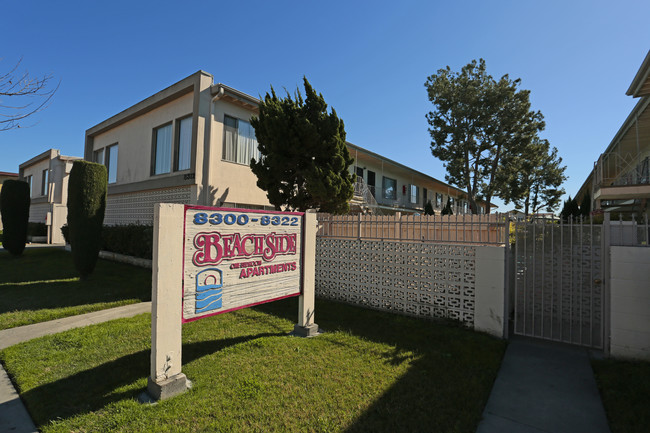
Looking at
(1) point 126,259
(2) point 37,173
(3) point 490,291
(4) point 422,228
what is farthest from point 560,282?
(2) point 37,173

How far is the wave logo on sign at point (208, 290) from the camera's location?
3.67 m

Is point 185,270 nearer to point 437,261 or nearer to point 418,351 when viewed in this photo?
point 418,351

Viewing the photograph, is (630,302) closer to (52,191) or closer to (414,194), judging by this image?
(414,194)

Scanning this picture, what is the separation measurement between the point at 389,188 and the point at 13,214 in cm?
2051

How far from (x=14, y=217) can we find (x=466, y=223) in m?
17.5

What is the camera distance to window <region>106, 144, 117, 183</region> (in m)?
15.4

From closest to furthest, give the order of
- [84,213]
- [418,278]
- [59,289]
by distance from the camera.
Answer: [418,278], [59,289], [84,213]

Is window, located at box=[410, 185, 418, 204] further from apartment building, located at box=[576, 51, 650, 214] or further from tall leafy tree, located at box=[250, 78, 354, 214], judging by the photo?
tall leafy tree, located at box=[250, 78, 354, 214]

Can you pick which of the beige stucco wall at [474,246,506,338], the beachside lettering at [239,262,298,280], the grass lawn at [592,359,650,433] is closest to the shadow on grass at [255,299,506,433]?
the beige stucco wall at [474,246,506,338]

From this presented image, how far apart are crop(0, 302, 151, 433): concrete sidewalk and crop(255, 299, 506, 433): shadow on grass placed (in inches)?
115

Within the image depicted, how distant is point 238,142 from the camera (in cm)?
1187

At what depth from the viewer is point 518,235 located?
5.31m

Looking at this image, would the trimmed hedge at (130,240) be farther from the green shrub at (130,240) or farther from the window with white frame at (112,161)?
the window with white frame at (112,161)

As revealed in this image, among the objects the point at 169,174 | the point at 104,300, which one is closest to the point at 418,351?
the point at 104,300
